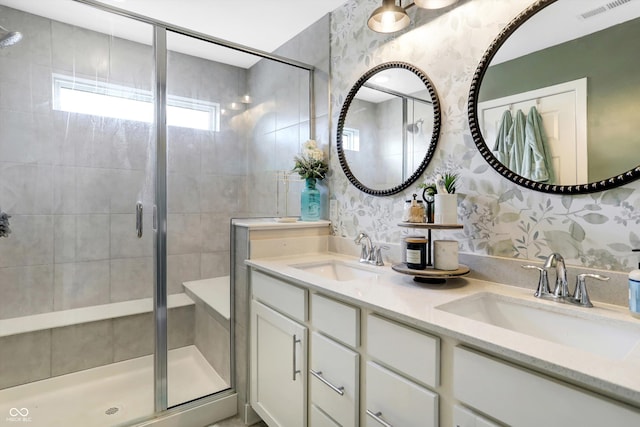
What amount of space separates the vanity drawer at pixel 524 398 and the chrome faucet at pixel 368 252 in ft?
2.87

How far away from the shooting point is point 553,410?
652mm

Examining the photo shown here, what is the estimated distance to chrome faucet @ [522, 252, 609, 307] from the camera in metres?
1.00

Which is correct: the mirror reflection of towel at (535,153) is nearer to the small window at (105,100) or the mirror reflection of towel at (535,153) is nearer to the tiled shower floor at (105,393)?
the small window at (105,100)

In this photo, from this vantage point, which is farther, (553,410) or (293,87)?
(293,87)

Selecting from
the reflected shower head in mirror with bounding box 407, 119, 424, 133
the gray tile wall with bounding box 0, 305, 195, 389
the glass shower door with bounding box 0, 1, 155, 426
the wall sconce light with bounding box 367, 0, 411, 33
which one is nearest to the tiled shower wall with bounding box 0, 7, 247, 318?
the glass shower door with bounding box 0, 1, 155, 426

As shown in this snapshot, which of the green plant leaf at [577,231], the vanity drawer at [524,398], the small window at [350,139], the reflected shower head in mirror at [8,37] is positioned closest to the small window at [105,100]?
the reflected shower head in mirror at [8,37]

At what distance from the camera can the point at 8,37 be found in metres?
1.69

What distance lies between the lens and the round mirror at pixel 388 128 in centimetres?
155

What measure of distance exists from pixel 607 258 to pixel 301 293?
1071 mm

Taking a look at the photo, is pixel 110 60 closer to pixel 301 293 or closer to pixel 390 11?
pixel 390 11

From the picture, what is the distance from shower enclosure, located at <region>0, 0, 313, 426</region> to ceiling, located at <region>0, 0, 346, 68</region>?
0.6 inches

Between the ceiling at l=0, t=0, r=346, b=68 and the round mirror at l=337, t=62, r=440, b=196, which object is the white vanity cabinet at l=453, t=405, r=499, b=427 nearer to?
the round mirror at l=337, t=62, r=440, b=196

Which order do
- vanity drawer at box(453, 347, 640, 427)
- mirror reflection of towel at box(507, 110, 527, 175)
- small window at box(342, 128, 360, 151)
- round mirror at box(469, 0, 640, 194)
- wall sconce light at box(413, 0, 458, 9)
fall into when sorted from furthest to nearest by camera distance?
small window at box(342, 128, 360, 151) < wall sconce light at box(413, 0, 458, 9) < mirror reflection of towel at box(507, 110, 527, 175) < round mirror at box(469, 0, 640, 194) < vanity drawer at box(453, 347, 640, 427)

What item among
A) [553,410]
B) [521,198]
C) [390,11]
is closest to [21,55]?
[390,11]
